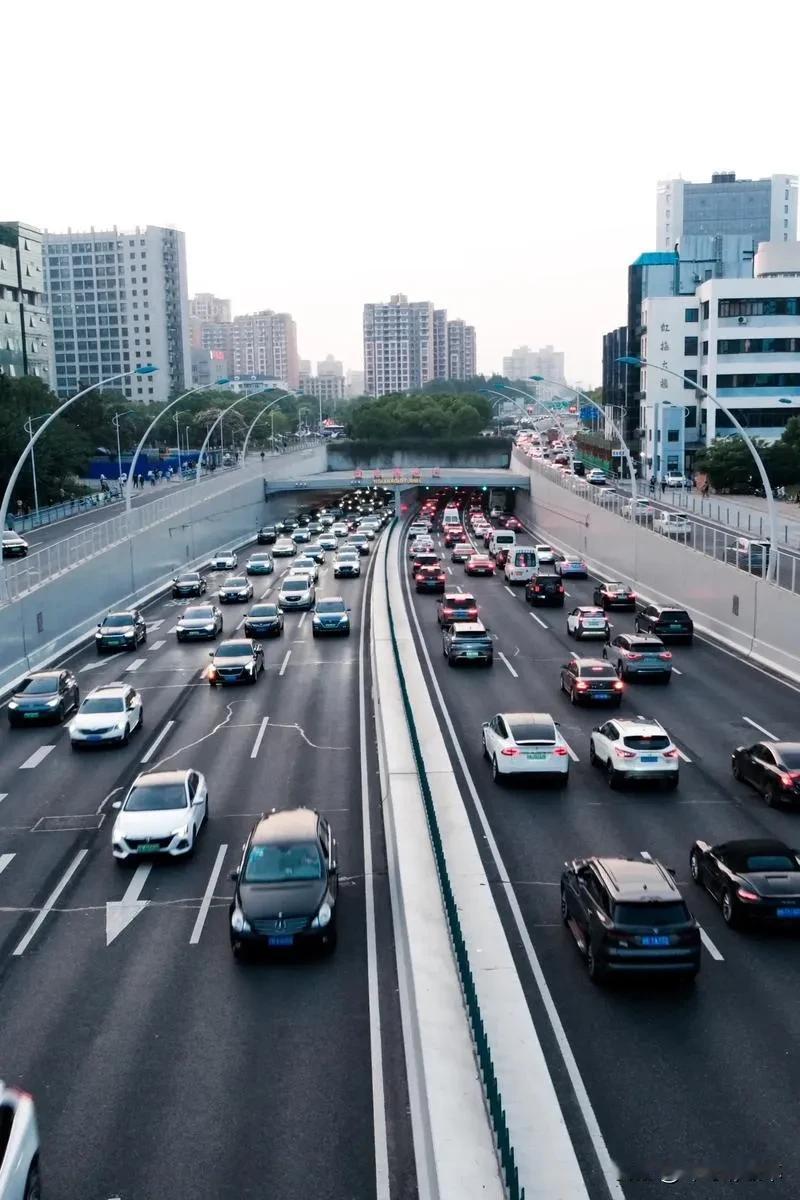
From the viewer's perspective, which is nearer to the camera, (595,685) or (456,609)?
(595,685)

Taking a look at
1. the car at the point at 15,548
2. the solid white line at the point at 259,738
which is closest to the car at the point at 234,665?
the solid white line at the point at 259,738

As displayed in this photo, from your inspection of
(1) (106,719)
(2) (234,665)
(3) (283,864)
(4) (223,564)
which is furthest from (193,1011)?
(4) (223,564)

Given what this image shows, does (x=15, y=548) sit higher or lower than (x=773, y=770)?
higher

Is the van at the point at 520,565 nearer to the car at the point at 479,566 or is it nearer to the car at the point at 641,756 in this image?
the car at the point at 479,566

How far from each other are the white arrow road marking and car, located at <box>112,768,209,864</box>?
49 centimetres

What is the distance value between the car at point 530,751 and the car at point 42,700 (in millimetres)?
13318

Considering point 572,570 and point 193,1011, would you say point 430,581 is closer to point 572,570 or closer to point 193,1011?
point 572,570

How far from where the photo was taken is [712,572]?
1699 inches

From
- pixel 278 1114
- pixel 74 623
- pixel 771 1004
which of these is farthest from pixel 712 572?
pixel 278 1114

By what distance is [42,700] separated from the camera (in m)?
30.5

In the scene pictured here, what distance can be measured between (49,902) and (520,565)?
147ft

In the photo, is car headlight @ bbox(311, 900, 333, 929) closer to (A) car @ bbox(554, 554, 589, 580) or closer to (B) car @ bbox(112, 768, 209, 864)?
(B) car @ bbox(112, 768, 209, 864)

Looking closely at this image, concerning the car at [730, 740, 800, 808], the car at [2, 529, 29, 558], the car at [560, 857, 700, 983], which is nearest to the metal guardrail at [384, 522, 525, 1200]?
the car at [560, 857, 700, 983]

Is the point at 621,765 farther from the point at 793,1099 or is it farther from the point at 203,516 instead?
the point at 203,516
